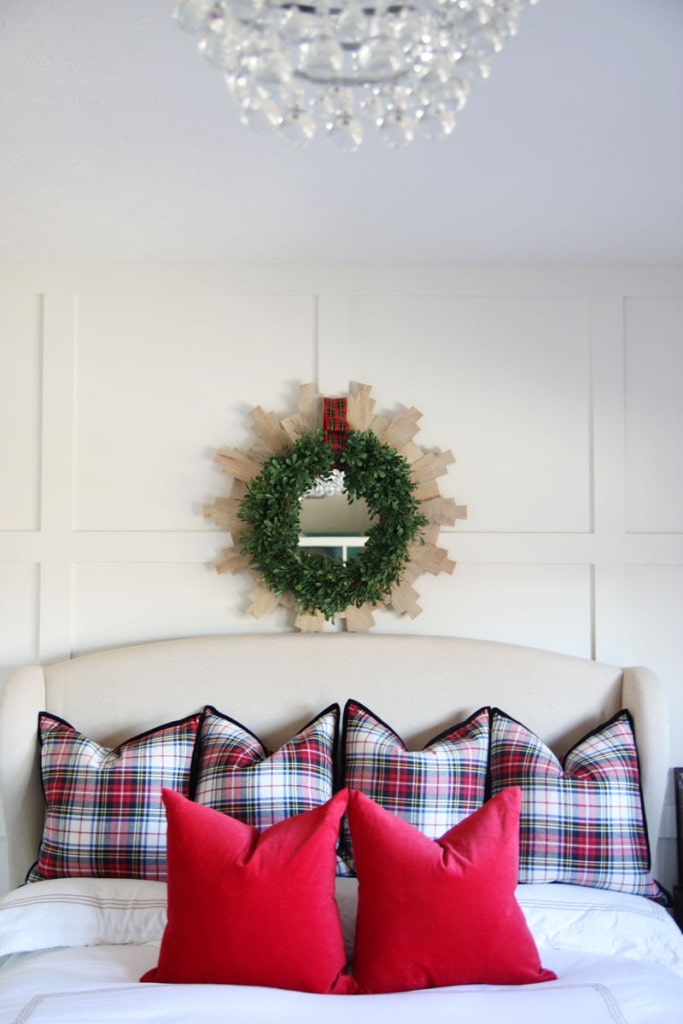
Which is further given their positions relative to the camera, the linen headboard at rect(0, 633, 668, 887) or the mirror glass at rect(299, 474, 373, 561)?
A: the mirror glass at rect(299, 474, 373, 561)

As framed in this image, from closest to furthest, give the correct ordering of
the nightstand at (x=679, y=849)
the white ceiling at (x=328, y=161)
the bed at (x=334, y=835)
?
the white ceiling at (x=328, y=161)
the bed at (x=334, y=835)
the nightstand at (x=679, y=849)

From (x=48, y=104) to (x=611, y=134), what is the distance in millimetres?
1246

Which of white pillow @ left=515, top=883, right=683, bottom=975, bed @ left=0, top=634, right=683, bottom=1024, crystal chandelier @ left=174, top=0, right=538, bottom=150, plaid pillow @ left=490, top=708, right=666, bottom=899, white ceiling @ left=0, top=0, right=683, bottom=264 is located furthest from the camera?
plaid pillow @ left=490, top=708, right=666, bottom=899

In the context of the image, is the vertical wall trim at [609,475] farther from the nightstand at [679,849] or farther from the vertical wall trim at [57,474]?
the vertical wall trim at [57,474]

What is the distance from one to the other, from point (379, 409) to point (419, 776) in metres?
1.19

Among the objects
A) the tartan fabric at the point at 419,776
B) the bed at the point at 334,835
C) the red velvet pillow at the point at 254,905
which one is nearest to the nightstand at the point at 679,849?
the bed at the point at 334,835

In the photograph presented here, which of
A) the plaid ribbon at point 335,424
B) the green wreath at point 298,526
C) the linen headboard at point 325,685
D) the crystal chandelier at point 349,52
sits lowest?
the linen headboard at point 325,685

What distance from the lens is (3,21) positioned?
1.52 meters

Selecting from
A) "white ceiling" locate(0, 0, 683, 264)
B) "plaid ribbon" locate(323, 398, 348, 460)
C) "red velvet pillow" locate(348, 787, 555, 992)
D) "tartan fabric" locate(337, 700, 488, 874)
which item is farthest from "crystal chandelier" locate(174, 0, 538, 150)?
"tartan fabric" locate(337, 700, 488, 874)

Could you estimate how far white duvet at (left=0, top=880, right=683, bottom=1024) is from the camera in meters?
1.72

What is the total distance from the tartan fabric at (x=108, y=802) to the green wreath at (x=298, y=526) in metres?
0.57

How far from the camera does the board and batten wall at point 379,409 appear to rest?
2.83 metres

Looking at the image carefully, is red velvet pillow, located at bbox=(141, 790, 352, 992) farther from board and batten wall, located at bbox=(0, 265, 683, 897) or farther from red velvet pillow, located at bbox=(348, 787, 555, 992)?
board and batten wall, located at bbox=(0, 265, 683, 897)

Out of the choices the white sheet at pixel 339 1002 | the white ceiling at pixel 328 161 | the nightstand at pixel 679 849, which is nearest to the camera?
the white ceiling at pixel 328 161
